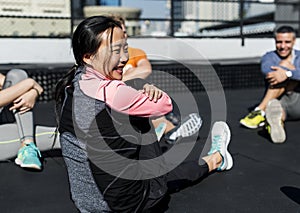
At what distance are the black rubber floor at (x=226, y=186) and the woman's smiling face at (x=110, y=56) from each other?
635 millimetres

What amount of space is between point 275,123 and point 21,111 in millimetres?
1610

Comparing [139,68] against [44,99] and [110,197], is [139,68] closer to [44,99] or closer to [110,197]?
[110,197]

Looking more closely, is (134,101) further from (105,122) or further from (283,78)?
(283,78)

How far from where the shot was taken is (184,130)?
7.89 ft

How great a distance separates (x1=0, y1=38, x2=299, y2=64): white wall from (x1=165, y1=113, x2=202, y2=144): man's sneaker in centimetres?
223

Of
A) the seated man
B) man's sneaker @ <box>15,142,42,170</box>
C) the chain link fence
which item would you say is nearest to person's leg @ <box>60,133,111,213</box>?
man's sneaker @ <box>15,142,42,170</box>

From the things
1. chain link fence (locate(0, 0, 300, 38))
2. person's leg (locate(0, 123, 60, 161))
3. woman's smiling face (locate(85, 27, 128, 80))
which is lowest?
person's leg (locate(0, 123, 60, 161))

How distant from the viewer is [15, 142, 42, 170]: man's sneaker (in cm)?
Answer: 189

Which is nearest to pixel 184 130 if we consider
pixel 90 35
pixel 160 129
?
pixel 160 129

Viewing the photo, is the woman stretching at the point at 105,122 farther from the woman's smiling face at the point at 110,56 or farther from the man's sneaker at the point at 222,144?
the man's sneaker at the point at 222,144

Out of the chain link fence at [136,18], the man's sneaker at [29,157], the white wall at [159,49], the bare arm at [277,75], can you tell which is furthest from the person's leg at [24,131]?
the chain link fence at [136,18]

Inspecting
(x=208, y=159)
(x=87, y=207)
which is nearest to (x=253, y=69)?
(x=208, y=159)

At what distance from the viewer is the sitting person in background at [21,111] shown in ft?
6.13

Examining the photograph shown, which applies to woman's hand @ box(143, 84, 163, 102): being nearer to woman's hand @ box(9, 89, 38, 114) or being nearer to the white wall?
woman's hand @ box(9, 89, 38, 114)
